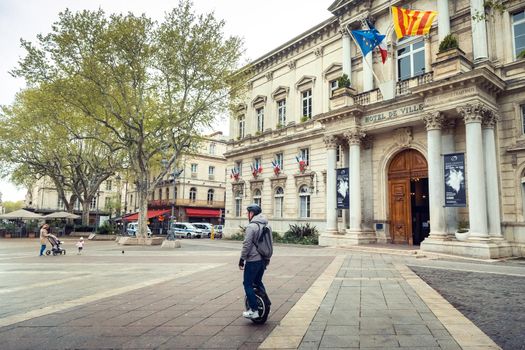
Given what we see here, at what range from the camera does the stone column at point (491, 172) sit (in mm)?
15211

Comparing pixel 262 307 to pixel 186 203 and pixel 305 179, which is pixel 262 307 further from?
pixel 186 203

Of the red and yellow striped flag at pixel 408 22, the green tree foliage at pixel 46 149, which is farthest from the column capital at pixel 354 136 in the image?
the green tree foliage at pixel 46 149

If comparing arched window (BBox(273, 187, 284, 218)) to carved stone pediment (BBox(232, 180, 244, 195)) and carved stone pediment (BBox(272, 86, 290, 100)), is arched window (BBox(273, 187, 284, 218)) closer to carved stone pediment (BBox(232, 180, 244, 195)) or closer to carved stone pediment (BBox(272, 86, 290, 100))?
carved stone pediment (BBox(232, 180, 244, 195))

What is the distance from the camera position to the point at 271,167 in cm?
2822

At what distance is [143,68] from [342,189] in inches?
535

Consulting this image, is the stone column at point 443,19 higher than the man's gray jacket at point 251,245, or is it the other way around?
the stone column at point 443,19

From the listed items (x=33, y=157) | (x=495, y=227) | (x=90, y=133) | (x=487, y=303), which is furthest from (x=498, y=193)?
(x=33, y=157)

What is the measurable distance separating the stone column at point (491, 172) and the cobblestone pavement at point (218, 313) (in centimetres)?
767

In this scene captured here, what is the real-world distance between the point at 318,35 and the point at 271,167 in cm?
1015

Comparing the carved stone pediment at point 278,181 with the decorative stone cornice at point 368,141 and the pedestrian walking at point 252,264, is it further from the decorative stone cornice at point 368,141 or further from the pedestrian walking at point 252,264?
the pedestrian walking at point 252,264

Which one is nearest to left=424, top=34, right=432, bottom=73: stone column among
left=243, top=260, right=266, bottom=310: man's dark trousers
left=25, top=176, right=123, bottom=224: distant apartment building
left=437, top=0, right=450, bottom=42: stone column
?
left=437, top=0, right=450, bottom=42: stone column

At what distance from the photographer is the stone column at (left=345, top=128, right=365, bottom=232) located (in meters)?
19.6

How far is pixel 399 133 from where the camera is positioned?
19.7 meters

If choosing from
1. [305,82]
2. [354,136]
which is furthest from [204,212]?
[354,136]
